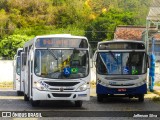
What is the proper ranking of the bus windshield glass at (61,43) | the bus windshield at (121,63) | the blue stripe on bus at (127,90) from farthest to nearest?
1. the bus windshield at (121,63)
2. the blue stripe on bus at (127,90)
3. the bus windshield glass at (61,43)

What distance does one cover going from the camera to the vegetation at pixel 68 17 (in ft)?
246

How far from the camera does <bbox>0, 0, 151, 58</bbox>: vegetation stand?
74938 millimetres

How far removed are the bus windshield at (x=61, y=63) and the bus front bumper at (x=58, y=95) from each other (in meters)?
0.60

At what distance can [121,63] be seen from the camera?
78.7ft

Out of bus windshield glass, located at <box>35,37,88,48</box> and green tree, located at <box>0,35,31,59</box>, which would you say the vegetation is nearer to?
green tree, located at <box>0,35,31,59</box>

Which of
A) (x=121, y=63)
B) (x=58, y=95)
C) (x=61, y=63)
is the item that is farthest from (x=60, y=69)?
(x=121, y=63)

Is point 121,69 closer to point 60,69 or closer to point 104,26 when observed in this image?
point 60,69

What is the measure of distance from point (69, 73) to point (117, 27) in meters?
51.1

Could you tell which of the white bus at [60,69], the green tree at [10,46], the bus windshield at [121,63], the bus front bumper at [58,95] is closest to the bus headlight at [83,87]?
the white bus at [60,69]

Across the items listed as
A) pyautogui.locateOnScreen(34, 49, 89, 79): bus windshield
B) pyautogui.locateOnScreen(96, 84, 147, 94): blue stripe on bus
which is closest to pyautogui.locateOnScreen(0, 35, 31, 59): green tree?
pyautogui.locateOnScreen(96, 84, 147, 94): blue stripe on bus

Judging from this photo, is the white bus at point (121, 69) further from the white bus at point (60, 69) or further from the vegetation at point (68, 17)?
the vegetation at point (68, 17)

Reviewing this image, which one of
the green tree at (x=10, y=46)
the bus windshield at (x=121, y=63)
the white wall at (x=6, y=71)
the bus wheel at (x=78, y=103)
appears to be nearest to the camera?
the bus wheel at (x=78, y=103)

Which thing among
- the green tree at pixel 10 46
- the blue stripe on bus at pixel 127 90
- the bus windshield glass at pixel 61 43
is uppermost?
the bus windshield glass at pixel 61 43

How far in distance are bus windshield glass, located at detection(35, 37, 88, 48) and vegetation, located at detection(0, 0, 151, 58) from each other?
51.4 m
